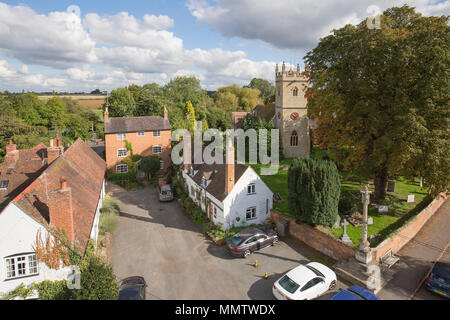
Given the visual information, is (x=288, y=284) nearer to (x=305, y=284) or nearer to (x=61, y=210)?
(x=305, y=284)

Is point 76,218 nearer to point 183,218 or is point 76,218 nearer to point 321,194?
point 183,218

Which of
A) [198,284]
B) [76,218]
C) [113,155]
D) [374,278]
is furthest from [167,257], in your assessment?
[113,155]

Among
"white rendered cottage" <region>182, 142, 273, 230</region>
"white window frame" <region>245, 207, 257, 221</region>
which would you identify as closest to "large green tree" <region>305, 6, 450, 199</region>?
"white rendered cottage" <region>182, 142, 273, 230</region>

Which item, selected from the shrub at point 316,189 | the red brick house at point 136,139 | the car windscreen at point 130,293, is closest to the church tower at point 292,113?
the red brick house at point 136,139

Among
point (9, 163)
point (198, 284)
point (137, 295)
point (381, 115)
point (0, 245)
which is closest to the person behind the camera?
point (0, 245)

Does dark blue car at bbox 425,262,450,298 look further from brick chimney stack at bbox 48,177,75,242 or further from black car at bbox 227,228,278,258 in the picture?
brick chimney stack at bbox 48,177,75,242

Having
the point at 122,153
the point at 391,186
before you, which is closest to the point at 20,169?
the point at 122,153
